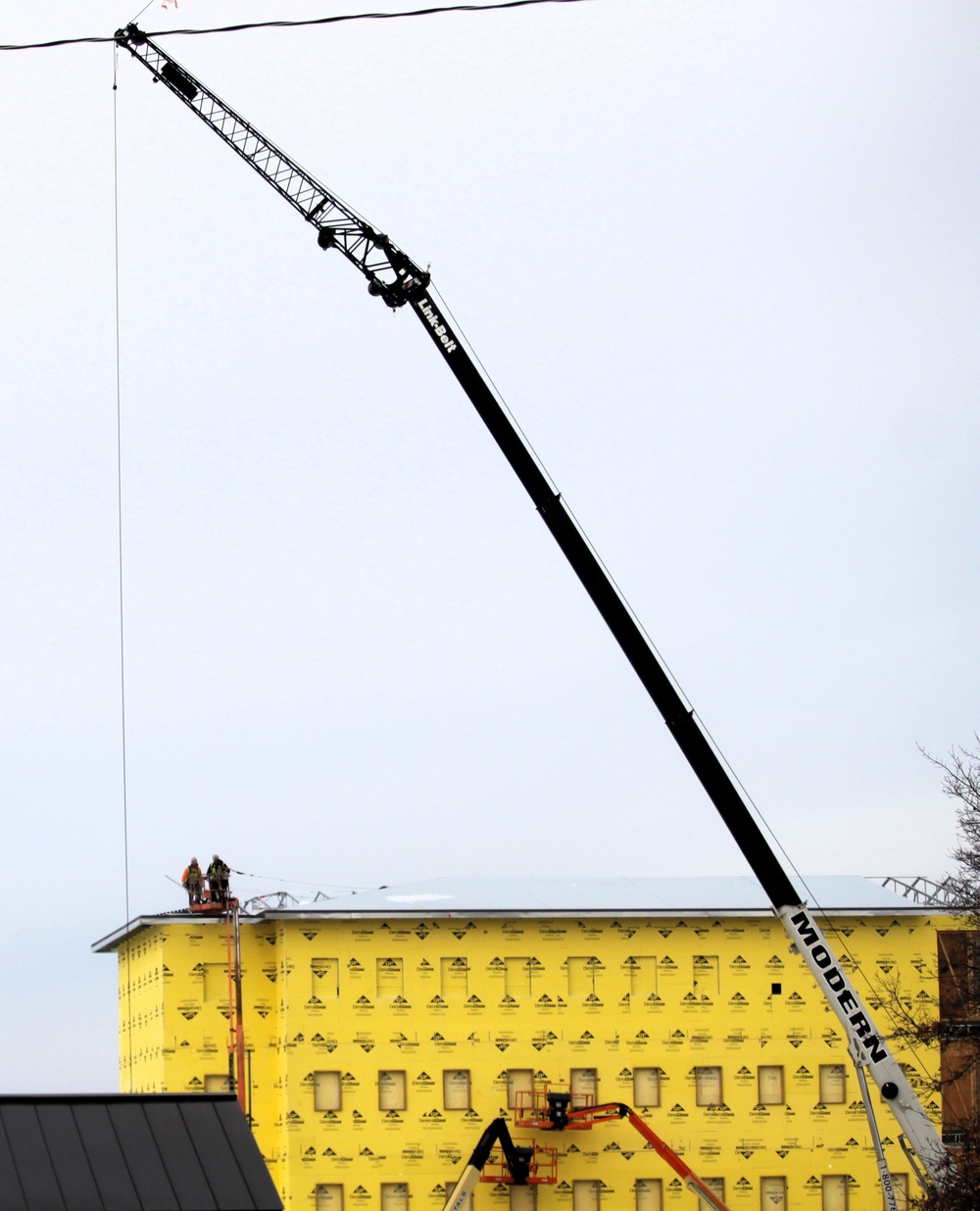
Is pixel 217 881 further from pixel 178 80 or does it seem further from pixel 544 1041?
pixel 178 80

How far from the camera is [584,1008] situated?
166 ft

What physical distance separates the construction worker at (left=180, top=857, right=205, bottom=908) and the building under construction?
109 cm

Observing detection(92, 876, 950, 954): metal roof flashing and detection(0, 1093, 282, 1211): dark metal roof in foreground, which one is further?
→ detection(92, 876, 950, 954): metal roof flashing

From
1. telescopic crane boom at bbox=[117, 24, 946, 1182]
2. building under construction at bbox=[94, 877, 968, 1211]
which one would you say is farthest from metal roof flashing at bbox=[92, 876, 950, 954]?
telescopic crane boom at bbox=[117, 24, 946, 1182]

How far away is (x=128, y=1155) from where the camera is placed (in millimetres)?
21500

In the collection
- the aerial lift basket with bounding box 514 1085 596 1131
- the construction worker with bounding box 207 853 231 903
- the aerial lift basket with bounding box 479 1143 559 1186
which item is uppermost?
the construction worker with bounding box 207 853 231 903

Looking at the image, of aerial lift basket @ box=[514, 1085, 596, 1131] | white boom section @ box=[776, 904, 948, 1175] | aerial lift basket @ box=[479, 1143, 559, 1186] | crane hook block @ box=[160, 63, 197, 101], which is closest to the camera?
white boom section @ box=[776, 904, 948, 1175]

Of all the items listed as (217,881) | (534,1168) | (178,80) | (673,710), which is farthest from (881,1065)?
(217,881)

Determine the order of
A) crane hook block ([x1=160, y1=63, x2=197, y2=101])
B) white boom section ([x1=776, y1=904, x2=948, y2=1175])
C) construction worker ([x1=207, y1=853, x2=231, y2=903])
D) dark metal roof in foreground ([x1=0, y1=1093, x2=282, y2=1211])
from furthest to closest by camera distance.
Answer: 1. construction worker ([x1=207, y1=853, x2=231, y2=903])
2. crane hook block ([x1=160, y1=63, x2=197, y2=101])
3. white boom section ([x1=776, y1=904, x2=948, y2=1175])
4. dark metal roof in foreground ([x1=0, y1=1093, x2=282, y2=1211])

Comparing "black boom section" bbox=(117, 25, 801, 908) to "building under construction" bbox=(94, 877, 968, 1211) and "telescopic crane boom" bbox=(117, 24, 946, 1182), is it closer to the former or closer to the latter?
"telescopic crane boom" bbox=(117, 24, 946, 1182)

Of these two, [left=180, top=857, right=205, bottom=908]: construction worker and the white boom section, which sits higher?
[left=180, top=857, right=205, bottom=908]: construction worker

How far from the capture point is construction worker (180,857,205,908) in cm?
5191

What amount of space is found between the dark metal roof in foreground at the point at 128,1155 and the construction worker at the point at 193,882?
1167 inches

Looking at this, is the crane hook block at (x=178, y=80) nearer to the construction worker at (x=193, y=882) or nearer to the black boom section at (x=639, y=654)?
the black boom section at (x=639, y=654)
